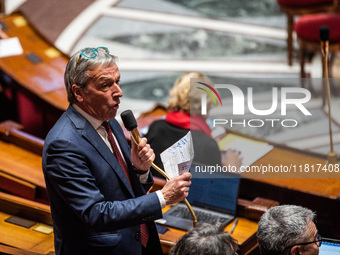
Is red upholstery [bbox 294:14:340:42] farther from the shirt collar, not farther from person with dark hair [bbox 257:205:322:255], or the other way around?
the shirt collar

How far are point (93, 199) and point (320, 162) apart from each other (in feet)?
5.67

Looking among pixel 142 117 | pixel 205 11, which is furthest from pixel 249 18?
pixel 142 117

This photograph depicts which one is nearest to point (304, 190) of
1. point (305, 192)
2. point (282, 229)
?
point (305, 192)

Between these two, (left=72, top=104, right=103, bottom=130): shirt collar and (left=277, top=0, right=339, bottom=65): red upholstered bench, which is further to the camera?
(left=277, top=0, right=339, bottom=65): red upholstered bench

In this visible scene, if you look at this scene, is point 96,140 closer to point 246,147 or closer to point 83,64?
point 83,64

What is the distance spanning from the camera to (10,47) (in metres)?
4.27

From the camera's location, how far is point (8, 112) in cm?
409

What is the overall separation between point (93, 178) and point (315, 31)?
12.8 ft

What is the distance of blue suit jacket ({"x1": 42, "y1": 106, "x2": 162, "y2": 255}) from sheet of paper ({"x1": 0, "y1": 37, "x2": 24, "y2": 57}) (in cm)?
246

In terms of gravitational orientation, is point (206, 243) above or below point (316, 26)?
above

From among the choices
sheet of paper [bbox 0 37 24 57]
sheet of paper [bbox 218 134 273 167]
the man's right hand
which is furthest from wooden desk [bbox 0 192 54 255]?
sheet of paper [bbox 0 37 24 57]

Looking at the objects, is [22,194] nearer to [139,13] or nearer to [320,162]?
[320,162]

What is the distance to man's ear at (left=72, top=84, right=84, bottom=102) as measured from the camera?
1857 mm

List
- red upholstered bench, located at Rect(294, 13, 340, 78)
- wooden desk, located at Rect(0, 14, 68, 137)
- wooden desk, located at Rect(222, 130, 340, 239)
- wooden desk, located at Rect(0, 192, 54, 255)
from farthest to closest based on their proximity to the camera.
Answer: red upholstered bench, located at Rect(294, 13, 340, 78), wooden desk, located at Rect(0, 14, 68, 137), wooden desk, located at Rect(222, 130, 340, 239), wooden desk, located at Rect(0, 192, 54, 255)
